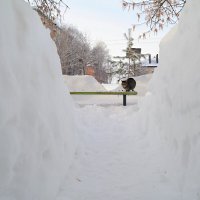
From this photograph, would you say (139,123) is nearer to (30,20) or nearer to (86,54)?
(30,20)

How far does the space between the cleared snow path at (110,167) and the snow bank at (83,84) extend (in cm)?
1386

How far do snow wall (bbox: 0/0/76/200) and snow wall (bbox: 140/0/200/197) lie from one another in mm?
1345

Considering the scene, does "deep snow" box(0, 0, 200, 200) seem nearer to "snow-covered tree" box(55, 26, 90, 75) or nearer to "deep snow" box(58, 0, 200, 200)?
"deep snow" box(58, 0, 200, 200)

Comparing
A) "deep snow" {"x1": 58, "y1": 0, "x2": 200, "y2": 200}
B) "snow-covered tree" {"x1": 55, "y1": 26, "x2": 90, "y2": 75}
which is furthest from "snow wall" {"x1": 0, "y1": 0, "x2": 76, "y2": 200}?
"snow-covered tree" {"x1": 55, "y1": 26, "x2": 90, "y2": 75}

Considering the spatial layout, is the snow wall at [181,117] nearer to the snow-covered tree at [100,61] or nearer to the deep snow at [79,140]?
the deep snow at [79,140]

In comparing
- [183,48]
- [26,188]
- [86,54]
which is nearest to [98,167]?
[26,188]

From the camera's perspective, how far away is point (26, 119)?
118 inches

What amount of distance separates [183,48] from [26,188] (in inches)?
132

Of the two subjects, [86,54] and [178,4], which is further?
[86,54]

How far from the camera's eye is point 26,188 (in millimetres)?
2600

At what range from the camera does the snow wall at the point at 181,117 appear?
333 centimetres

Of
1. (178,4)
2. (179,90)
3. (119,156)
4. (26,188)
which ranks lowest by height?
(119,156)

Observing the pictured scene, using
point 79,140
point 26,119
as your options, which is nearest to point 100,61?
point 79,140

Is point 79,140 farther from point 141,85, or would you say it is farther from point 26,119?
point 141,85
